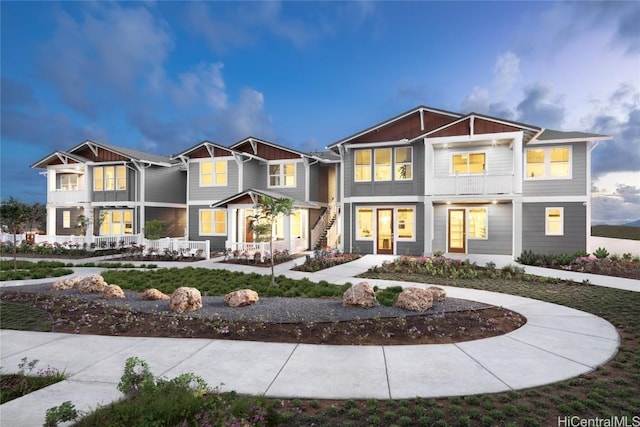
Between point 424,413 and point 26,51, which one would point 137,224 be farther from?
point 424,413

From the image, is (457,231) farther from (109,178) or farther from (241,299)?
(109,178)

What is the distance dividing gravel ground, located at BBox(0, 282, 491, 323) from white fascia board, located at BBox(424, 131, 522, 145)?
10.3 metres

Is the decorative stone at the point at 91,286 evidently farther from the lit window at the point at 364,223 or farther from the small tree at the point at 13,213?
the lit window at the point at 364,223

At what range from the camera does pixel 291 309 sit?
23.7 ft

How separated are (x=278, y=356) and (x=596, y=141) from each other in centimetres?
1863

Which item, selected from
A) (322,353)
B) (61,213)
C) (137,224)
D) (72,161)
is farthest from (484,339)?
(61,213)

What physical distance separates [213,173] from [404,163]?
12712 mm

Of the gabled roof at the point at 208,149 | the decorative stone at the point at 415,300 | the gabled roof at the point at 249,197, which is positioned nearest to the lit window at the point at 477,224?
the gabled roof at the point at 249,197

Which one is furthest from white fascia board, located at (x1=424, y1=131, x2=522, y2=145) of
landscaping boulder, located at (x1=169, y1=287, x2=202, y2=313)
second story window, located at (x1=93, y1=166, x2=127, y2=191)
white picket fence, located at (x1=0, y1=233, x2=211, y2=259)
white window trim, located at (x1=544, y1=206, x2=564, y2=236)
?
second story window, located at (x1=93, y1=166, x2=127, y2=191)

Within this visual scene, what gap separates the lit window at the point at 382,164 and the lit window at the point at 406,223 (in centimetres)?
202

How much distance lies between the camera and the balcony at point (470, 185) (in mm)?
15539

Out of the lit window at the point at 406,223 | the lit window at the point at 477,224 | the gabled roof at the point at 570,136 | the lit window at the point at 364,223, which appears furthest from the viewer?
the lit window at the point at 364,223

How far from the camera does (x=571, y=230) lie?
52.9 ft

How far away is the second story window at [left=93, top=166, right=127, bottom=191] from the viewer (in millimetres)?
23953
